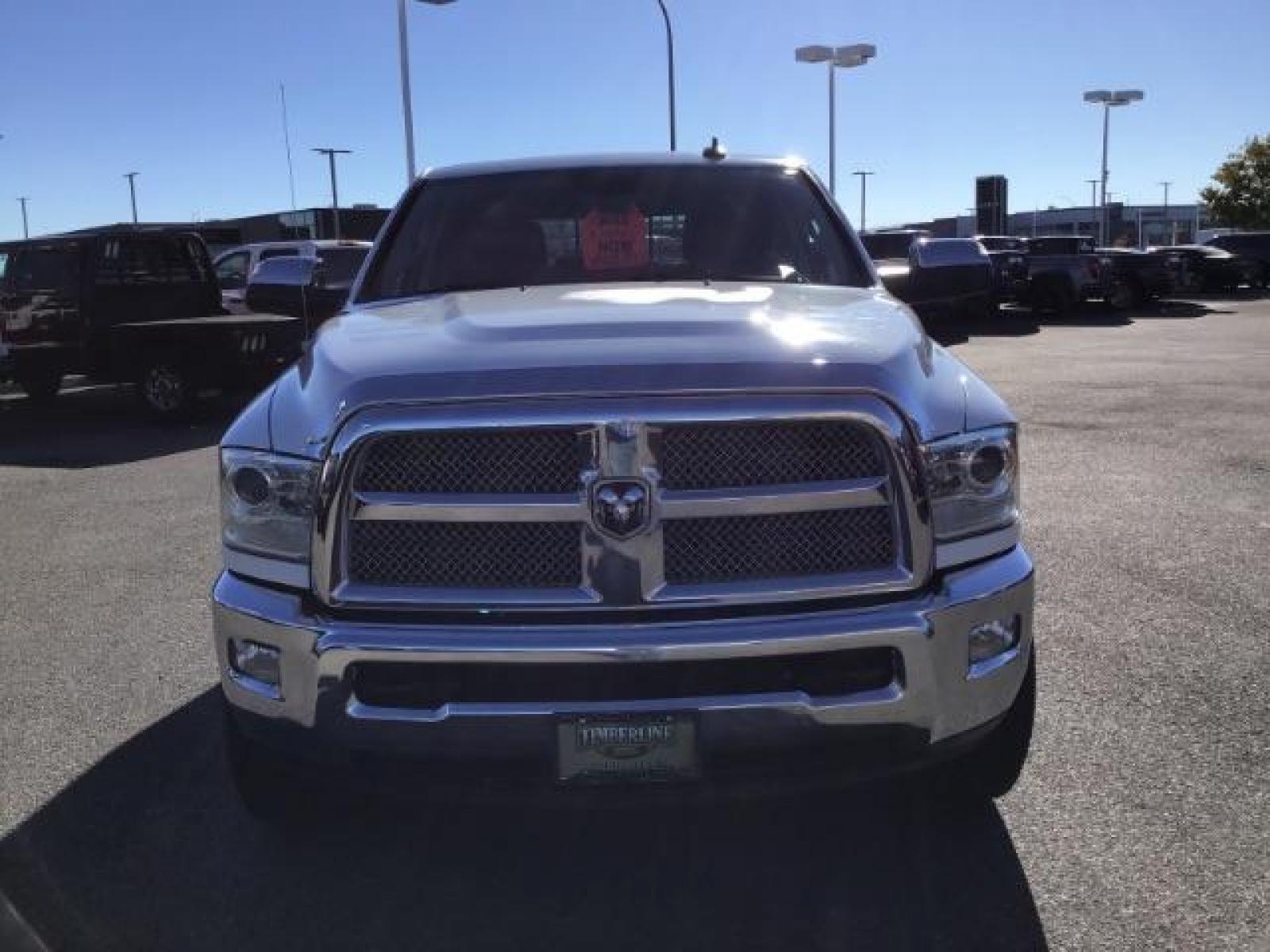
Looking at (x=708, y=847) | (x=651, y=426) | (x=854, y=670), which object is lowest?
(x=708, y=847)

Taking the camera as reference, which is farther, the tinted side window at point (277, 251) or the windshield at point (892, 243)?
the windshield at point (892, 243)

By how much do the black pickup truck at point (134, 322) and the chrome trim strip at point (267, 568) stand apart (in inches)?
399

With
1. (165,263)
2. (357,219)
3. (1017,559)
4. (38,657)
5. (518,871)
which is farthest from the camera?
(357,219)

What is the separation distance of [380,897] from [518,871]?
0.36 meters

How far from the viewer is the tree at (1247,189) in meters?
55.2

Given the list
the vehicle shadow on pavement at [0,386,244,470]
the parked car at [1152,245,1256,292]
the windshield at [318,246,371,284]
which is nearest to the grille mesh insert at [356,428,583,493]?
the vehicle shadow on pavement at [0,386,244,470]

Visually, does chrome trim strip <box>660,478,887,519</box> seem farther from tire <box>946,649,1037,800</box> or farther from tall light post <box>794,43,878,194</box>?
tall light post <box>794,43,878,194</box>

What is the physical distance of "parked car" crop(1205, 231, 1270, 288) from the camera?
33625 mm

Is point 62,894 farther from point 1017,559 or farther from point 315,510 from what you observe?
point 1017,559

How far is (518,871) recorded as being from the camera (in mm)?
3119

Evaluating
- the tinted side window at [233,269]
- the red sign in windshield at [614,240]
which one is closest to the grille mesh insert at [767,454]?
the red sign in windshield at [614,240]

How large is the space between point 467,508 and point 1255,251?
36.6m

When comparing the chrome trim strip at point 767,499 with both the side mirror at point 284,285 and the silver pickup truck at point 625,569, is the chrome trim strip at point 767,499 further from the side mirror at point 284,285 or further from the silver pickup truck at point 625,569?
the side mirror at point 284,285

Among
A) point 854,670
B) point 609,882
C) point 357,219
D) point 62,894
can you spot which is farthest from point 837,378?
point 357,219
